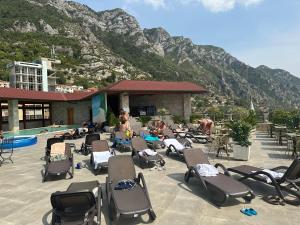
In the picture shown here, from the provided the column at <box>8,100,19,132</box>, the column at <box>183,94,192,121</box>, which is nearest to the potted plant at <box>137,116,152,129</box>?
the column at <box>183,94,192,121</box>

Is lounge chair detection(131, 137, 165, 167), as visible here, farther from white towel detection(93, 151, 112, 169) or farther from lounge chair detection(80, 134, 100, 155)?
lounge chair detection(80, 134, 100, 155)

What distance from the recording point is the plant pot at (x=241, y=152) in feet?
32.1

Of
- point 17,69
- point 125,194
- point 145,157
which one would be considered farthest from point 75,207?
point 17,69

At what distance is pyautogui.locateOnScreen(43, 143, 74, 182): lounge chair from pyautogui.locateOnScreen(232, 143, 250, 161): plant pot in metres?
6.03

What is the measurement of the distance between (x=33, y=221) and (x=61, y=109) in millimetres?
26358

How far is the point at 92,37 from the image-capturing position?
92312 mm

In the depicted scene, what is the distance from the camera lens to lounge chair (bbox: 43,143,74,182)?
7.89 metres

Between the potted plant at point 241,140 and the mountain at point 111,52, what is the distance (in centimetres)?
5306

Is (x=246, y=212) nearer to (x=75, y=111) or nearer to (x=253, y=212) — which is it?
(x=253, y=212)

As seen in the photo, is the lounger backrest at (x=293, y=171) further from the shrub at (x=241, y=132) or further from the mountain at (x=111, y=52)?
the mountain at (x=111, y=52)

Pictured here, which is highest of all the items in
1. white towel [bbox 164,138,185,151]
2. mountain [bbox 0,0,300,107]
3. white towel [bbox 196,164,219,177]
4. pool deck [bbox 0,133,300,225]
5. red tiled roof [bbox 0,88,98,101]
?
mountain [bbox 0,0,300,107]

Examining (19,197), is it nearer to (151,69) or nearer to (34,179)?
(34,179)

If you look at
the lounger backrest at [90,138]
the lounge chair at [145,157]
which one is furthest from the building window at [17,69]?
the lounge chair at [145,157]

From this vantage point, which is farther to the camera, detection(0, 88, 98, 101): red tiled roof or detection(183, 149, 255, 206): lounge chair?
detection(0, 88, 98, 101): red tiled roof
